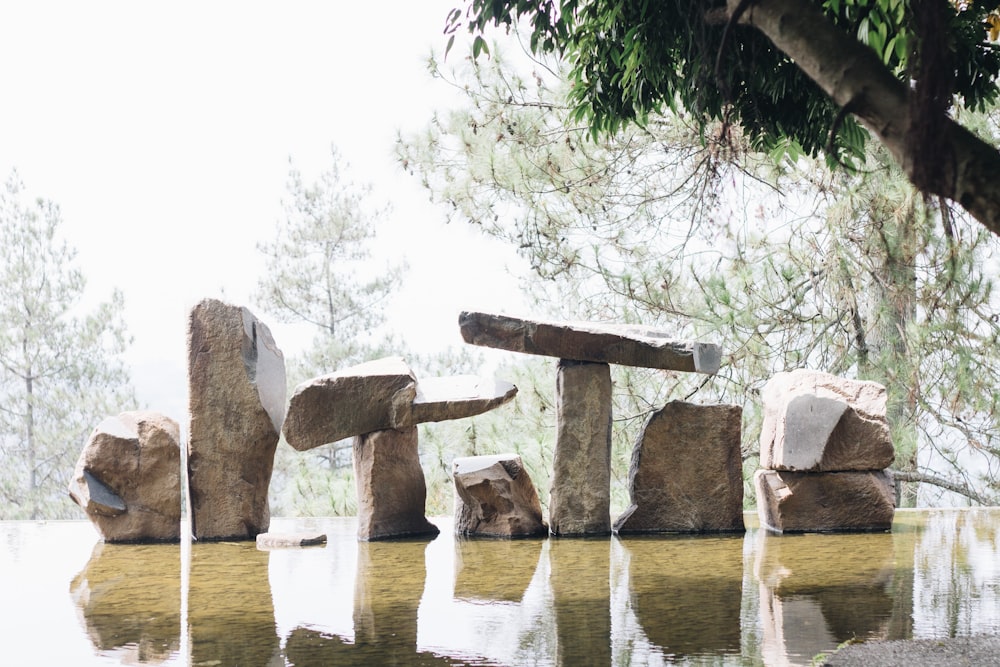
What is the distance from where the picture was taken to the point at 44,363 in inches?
714

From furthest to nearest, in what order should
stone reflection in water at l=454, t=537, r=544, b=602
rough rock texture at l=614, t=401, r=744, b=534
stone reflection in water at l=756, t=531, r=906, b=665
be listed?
rough rock texture at l=614, t=401, r=744, b=534, stone reflection in water at l=454, t=537, r=544, b=602, stone reflection in water at l=756, t=531, r=906, b=665

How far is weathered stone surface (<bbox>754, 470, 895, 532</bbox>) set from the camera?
26.2 ft

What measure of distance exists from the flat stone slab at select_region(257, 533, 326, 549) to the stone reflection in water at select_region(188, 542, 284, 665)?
167 millimetres

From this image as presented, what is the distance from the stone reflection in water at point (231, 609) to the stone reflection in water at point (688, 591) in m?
1.61

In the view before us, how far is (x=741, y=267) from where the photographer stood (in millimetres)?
11062

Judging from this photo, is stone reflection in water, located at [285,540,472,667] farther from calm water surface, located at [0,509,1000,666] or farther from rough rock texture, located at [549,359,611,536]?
rough rock texture, located at [549,359,611,536]

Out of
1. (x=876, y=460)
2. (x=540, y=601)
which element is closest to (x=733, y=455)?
(x=876, y=460)

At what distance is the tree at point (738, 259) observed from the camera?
10.4m

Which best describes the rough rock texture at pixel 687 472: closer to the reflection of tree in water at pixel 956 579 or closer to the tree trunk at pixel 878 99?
the reflection of tree in water at pixel 956 579

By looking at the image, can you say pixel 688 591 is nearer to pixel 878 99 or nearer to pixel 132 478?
pixel 878 99

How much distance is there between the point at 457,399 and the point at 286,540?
161 cm

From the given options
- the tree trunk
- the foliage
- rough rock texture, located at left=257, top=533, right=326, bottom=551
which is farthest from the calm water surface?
the foliage

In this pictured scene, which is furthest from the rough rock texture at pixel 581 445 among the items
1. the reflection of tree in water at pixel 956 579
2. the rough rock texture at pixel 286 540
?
the reflection of tree in water at pixel 956 579

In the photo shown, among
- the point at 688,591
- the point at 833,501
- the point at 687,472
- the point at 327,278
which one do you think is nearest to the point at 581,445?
the point at 687,472
